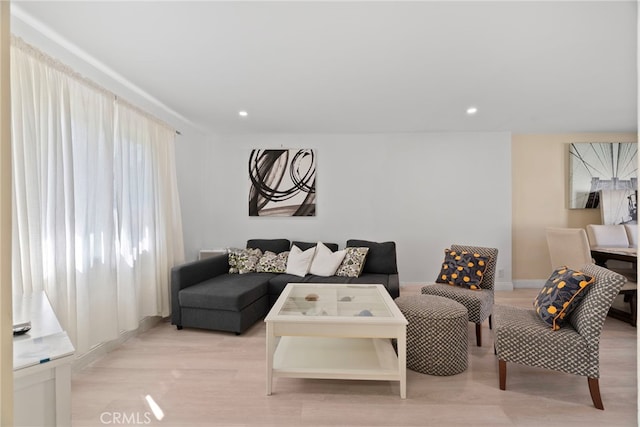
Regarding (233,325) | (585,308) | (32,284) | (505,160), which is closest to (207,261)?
(233,325)

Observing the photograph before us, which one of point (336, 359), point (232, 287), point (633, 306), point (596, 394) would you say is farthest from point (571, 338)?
point (232, 287)

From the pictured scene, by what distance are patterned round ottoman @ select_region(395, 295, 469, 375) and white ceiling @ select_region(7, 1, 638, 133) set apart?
1.95m

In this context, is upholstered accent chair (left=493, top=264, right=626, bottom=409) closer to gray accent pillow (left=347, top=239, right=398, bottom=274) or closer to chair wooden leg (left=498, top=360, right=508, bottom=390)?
chair wooden leg (left=498, top=360, right=508, bottom=390)

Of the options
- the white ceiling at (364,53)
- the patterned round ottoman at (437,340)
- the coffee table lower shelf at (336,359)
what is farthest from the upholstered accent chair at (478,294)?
the white ceiling at (364,53)

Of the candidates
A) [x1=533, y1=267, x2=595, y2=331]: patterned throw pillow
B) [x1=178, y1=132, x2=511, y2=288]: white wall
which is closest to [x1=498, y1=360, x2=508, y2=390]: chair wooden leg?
[x1=533, y1=267, x2=595, y2=331]: patterned throw pillow

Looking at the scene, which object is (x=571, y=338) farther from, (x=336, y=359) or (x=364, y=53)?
(x=364, y=53)

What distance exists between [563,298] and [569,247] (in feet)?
7.00

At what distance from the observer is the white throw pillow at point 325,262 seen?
358 cm

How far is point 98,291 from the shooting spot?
7.91 feet

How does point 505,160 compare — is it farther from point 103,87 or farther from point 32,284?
point 32,284

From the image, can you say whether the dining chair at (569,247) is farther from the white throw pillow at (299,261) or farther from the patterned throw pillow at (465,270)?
the white throw pillow at (299,261)

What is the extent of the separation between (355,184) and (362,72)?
2.13 m

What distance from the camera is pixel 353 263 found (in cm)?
362

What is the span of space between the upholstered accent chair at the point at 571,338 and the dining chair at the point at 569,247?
5.72 feet
